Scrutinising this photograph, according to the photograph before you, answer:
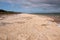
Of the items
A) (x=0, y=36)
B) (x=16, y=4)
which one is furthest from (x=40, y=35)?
(x=16, y=4)

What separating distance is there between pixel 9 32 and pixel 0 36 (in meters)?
0.19

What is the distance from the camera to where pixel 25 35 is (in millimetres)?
1876

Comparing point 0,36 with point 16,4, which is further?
point 16,4

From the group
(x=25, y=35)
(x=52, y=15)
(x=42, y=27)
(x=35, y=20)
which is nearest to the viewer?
(x=25, y=35)

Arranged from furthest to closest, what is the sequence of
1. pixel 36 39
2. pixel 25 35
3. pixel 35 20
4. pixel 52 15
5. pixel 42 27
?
pixel 52 15 < pixel 35 20 < pixel 42 27 < pixel 25 35 < pixel 36 39

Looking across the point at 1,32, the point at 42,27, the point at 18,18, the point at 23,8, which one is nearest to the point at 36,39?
the point at 42,27

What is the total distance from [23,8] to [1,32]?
144cm

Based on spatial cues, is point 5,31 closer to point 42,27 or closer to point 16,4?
point 42,27

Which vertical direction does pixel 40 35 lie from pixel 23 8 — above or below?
below

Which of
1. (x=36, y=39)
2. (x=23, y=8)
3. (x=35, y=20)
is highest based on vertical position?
(x=23, y=8)

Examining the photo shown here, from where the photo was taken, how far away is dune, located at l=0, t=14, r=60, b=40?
1.82m

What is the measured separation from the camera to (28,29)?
2100 millimetres

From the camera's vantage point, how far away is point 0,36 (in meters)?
1.82

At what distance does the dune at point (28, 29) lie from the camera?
5.98ft
